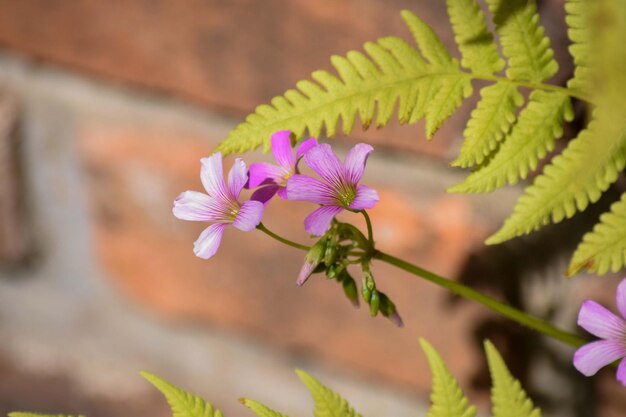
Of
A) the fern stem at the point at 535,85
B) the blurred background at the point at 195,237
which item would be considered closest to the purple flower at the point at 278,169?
the fern stem at the point at 535,85

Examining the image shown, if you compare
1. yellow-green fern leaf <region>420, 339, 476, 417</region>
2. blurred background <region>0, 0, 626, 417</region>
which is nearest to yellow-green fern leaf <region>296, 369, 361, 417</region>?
yellow-green fern leaf <region>420, 339, 476, 417</region>

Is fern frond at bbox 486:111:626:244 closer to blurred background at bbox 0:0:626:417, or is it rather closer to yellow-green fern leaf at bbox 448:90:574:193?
yellow-green fern leaf at bbox 448:90:574:193

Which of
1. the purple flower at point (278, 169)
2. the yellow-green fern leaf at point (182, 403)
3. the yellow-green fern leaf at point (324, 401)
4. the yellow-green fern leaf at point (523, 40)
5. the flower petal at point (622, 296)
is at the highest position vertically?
the yellow-green fern leaf at point (523, 40)

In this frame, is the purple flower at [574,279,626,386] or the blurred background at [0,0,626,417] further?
the blurred background at [0,0,626,417]

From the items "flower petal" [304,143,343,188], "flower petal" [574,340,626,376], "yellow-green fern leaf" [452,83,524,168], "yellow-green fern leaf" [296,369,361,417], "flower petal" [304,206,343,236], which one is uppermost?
"yellow-green fern leaf" [452,83,524,168]

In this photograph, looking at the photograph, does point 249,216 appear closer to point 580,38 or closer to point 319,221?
point 319,221

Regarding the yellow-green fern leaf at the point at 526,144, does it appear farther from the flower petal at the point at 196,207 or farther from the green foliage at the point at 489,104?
the flower petal at the point at 196,207

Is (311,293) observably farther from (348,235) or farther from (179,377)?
(348,235)
